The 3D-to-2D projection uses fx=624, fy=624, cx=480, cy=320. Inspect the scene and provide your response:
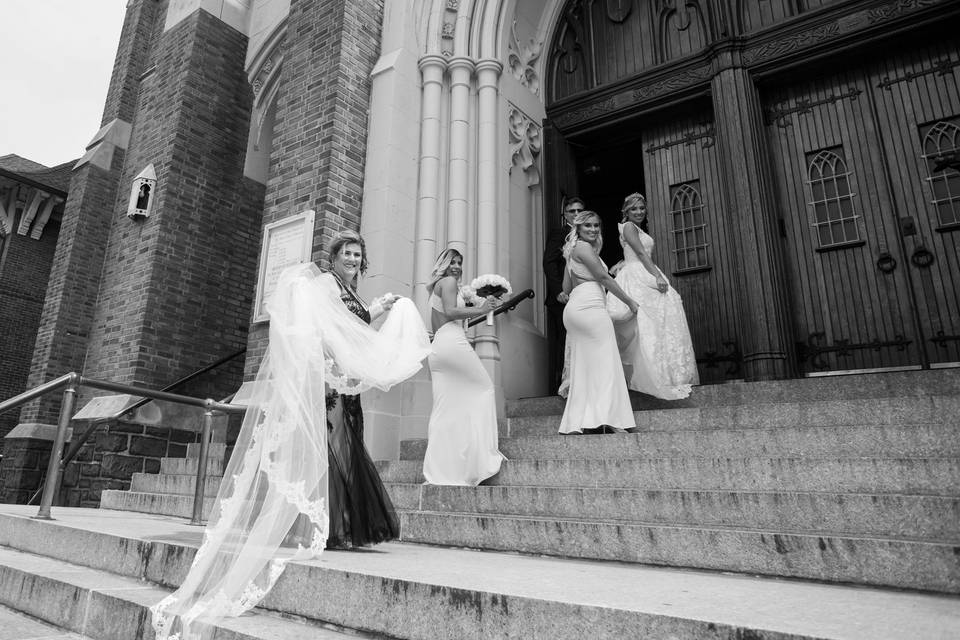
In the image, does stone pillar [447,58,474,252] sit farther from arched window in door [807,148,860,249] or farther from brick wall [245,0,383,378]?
arched window in door [807,148,860,249]

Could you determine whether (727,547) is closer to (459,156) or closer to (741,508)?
(741,508)

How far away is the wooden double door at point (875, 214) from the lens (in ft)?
17.2

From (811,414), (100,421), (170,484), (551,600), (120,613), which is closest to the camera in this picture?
(551,600)

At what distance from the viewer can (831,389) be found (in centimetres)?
448

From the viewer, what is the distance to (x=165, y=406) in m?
7.39

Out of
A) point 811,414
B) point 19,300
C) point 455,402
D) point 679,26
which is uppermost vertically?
point 679,26

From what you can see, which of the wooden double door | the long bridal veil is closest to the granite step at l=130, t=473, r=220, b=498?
the long bridal veil

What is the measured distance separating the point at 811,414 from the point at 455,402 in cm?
236

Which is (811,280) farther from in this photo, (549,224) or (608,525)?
(608,525)

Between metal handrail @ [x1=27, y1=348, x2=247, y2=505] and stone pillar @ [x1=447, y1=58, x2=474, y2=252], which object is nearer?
stone pillar @ [x1=447, y1=58, x2=474, y2=252]

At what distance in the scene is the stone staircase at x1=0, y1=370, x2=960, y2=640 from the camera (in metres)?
1.83

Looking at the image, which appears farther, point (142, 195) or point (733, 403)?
point (142, 195)

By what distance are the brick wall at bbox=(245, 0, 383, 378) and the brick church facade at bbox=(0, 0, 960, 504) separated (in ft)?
0.08

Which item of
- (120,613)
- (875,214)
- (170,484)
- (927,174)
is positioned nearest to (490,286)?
(120,613)
